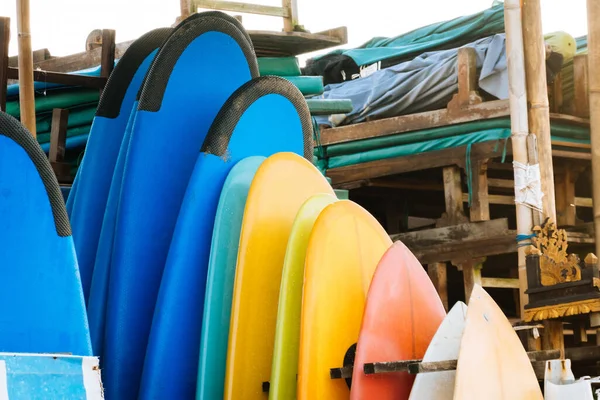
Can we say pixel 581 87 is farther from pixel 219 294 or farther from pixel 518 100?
pixel 219 294

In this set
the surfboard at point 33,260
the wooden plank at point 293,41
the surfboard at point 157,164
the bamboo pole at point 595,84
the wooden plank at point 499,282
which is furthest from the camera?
the wooden plank at point 499,282

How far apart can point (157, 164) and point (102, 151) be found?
0.32 m

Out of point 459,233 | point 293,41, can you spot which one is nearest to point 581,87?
point 459,233

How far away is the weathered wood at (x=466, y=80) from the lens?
916 cm

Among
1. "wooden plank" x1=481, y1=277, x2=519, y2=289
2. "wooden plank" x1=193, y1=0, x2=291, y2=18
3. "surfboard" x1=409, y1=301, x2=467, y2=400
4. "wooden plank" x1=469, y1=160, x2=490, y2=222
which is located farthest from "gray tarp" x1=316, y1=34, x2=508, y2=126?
"surfboard" x1=409, y1=301, x2=467, y2=400

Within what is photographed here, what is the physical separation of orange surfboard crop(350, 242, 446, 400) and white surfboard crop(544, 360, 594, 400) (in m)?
0.35

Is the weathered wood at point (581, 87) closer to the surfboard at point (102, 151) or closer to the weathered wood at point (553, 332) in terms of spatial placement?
the weathered wood at point (553, 332)

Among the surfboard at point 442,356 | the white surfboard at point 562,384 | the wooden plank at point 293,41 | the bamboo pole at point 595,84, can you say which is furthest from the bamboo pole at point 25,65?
the bamboo pole at point 595,84

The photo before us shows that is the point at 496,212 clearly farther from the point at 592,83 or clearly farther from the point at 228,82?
the point at 228,82

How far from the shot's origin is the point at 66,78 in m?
4.56

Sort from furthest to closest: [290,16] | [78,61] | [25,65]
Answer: [290,16] → [78,61] → [25,65]

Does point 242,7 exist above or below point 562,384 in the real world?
above

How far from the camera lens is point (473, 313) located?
9.18ft

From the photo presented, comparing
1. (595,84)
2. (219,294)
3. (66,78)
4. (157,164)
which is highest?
(595,84)
